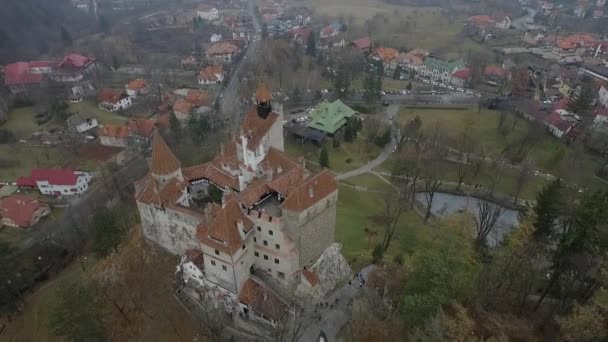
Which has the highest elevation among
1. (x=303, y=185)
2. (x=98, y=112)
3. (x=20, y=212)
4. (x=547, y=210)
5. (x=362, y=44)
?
(x=303, y=185)

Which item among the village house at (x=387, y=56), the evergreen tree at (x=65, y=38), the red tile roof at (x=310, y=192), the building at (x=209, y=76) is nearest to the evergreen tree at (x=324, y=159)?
the red tile roof at (x=310, y=192)

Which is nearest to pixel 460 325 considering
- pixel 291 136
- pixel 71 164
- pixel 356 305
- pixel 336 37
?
pixel 356 305

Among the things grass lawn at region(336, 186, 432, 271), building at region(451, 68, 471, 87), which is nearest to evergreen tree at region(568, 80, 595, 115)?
building at region(451, 68, 471, 87)

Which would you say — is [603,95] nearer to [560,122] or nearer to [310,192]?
[560,122]

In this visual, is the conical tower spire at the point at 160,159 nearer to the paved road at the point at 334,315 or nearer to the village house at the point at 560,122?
the paved road at the point at 334,315

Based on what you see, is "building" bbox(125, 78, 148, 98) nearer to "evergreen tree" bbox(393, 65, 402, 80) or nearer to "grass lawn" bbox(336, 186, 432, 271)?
"grass lawn" bbox(336, 186, 432, 271)

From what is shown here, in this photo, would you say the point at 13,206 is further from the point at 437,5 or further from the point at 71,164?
the point at 437,5

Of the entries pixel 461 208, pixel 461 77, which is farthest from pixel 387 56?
pixel 461 208
